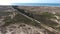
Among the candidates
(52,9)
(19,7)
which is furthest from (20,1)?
(52,9)

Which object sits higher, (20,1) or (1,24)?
(20,1)

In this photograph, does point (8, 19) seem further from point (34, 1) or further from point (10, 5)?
point (34, 1)

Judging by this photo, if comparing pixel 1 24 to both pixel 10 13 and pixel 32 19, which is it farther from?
pixel 32 19

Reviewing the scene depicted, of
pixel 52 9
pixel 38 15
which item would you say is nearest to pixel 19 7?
pixel 38 15

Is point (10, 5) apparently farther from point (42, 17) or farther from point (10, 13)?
point (42, 17)

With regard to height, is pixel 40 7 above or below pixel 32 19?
above
